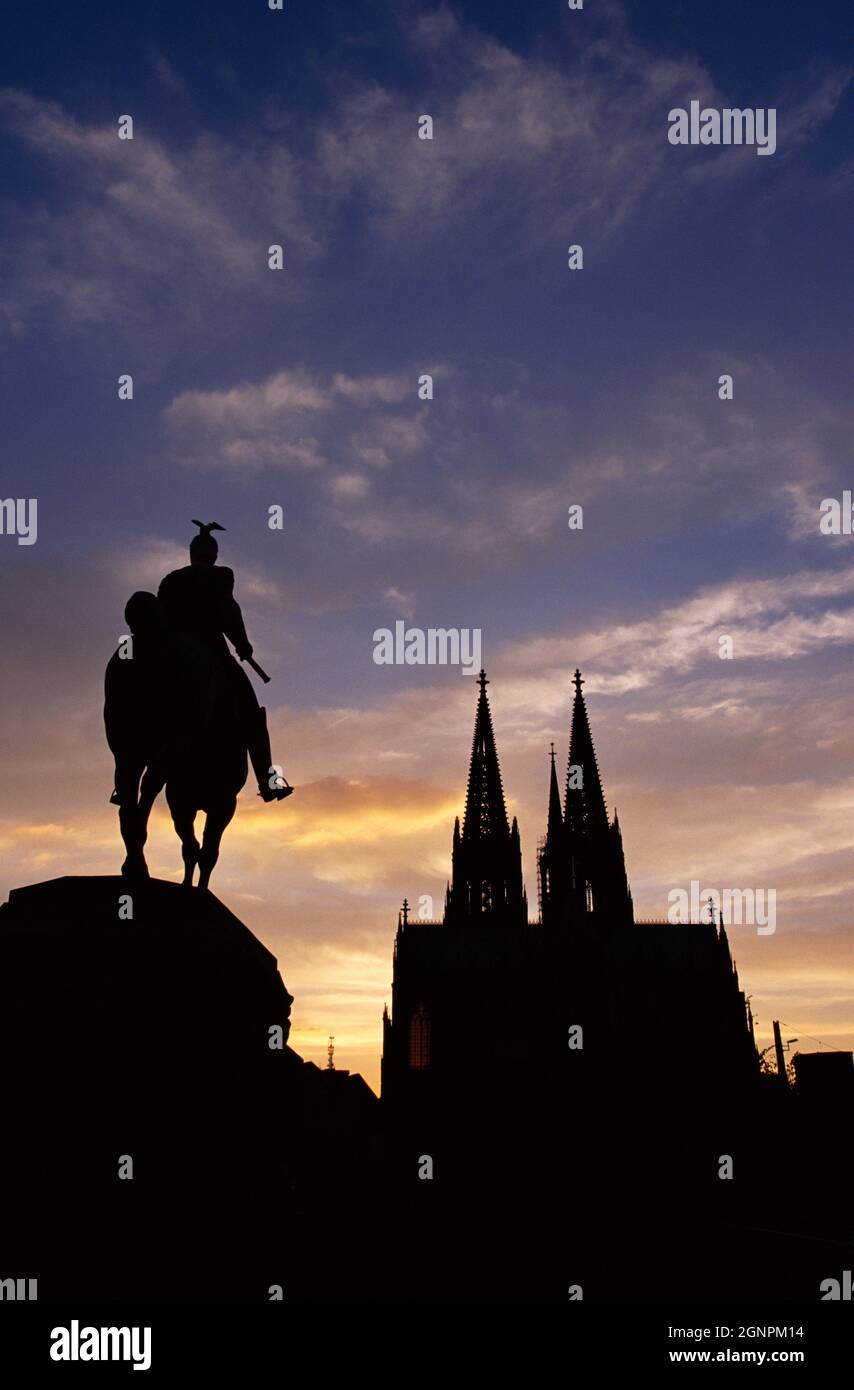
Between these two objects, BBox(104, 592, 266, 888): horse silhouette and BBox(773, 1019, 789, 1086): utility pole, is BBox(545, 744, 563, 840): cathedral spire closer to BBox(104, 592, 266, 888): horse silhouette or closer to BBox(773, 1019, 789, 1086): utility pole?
BBox(773, 1019, 789, 1086): utility pole

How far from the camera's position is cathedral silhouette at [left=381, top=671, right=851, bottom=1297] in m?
55.2

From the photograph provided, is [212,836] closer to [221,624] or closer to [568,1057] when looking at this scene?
[221,624]

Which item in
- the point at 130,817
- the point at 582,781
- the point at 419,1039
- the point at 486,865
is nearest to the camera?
the point at 130,817

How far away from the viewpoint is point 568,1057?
67.6 m

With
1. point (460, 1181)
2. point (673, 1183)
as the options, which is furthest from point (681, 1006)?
point (460, 1181)

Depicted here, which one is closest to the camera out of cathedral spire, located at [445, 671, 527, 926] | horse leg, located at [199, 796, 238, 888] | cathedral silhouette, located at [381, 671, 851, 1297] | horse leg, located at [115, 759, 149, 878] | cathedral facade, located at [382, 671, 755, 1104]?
horse leg, located at [115, 759, 149, 878]

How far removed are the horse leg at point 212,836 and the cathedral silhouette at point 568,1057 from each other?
35.1 m

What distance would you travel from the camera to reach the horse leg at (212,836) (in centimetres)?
869

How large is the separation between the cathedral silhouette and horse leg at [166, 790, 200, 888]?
3503cm

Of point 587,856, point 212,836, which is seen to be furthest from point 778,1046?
point 212,836

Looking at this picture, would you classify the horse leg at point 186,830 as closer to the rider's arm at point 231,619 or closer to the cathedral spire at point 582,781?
the rider's arm at point 231,619

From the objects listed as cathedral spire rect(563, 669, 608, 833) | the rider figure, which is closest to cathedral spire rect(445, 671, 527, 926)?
cathedral spire rect(563, 669, 608, 833)

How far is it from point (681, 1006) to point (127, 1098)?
73.1 metres

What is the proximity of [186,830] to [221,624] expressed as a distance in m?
1.75
